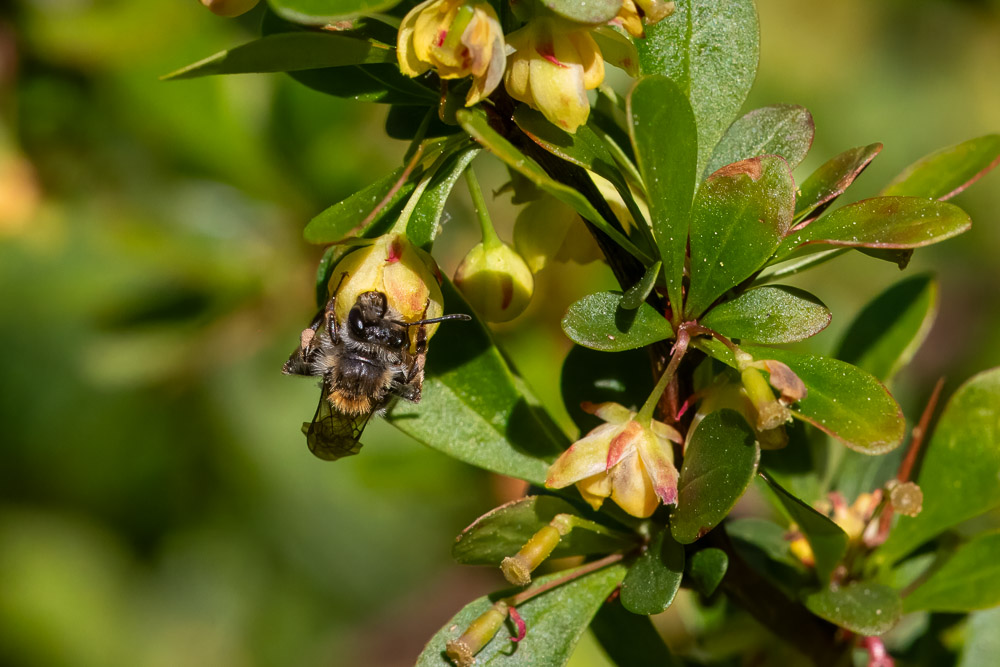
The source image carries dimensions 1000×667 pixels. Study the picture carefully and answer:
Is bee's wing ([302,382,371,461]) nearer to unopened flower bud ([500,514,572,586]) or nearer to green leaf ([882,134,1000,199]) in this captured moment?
unopened flower bud ([500,514,572,586])

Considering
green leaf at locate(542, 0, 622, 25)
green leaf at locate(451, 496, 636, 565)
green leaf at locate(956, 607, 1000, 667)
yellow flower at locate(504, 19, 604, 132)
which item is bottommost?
green leaf at locate(956, 607, 1000, 667)

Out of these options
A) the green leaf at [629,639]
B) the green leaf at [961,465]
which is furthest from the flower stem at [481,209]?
→ the green leaf at [961,465]

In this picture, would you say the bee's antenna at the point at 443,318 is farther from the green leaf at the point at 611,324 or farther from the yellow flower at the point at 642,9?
the yellow flower at the point at 642,9

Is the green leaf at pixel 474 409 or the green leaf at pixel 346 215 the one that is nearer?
the green leaf at pixel 346 215

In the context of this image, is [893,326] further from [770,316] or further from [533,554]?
[533,554]

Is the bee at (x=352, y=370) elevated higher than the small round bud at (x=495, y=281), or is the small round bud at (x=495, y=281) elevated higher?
the small round bud at (x=495, y=281)

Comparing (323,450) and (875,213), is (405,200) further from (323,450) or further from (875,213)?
(875,213)

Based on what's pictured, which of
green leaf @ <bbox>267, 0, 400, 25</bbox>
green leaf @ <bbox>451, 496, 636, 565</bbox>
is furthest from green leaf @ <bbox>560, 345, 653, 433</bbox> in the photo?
green leaf @ <bbox>267, 0, 400, 25</bbox>
